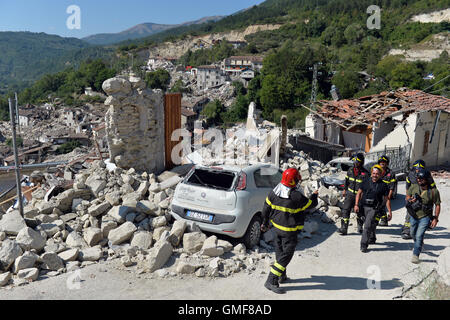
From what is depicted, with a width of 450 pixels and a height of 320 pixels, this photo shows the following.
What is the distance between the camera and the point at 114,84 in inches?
360

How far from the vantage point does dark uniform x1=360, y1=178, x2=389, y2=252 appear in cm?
654

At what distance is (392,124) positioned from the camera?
16.2 metres

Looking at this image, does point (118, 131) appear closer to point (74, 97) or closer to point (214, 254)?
point (214, 254)

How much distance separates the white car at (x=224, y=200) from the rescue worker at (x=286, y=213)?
4.00 ft

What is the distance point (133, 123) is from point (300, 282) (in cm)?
619

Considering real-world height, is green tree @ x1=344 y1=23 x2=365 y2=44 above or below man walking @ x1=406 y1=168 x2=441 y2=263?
above

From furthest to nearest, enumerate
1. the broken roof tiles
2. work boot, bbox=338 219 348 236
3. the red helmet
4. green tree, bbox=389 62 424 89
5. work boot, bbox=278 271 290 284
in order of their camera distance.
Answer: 1. green tree, bbox=389 62 424 89
2. the broken roof tiles
3. work boot, bbox=338 219 348 236
4. work boot, bbox=278 271 290 284
5. the red helmet

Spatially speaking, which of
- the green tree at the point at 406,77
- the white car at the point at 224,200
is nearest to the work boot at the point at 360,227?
the white car at the point at 224,200

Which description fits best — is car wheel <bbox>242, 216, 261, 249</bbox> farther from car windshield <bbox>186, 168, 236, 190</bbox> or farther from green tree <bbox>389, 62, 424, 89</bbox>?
green tree <bbox>389, 62, 424, 89</bbox>

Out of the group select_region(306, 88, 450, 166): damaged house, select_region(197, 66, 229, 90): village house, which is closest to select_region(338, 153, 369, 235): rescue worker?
select_region(306, 88, 450, 166): damaged house

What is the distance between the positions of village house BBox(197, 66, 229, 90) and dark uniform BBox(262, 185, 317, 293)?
94648 mm

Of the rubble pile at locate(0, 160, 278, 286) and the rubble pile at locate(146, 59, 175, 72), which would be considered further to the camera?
the rubble pile at locate(146, 59, 175, 72)

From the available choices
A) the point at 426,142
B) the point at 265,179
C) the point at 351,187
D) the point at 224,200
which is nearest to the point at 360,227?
the point at 351,187

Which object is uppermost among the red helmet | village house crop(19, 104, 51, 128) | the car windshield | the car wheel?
the red helmet
